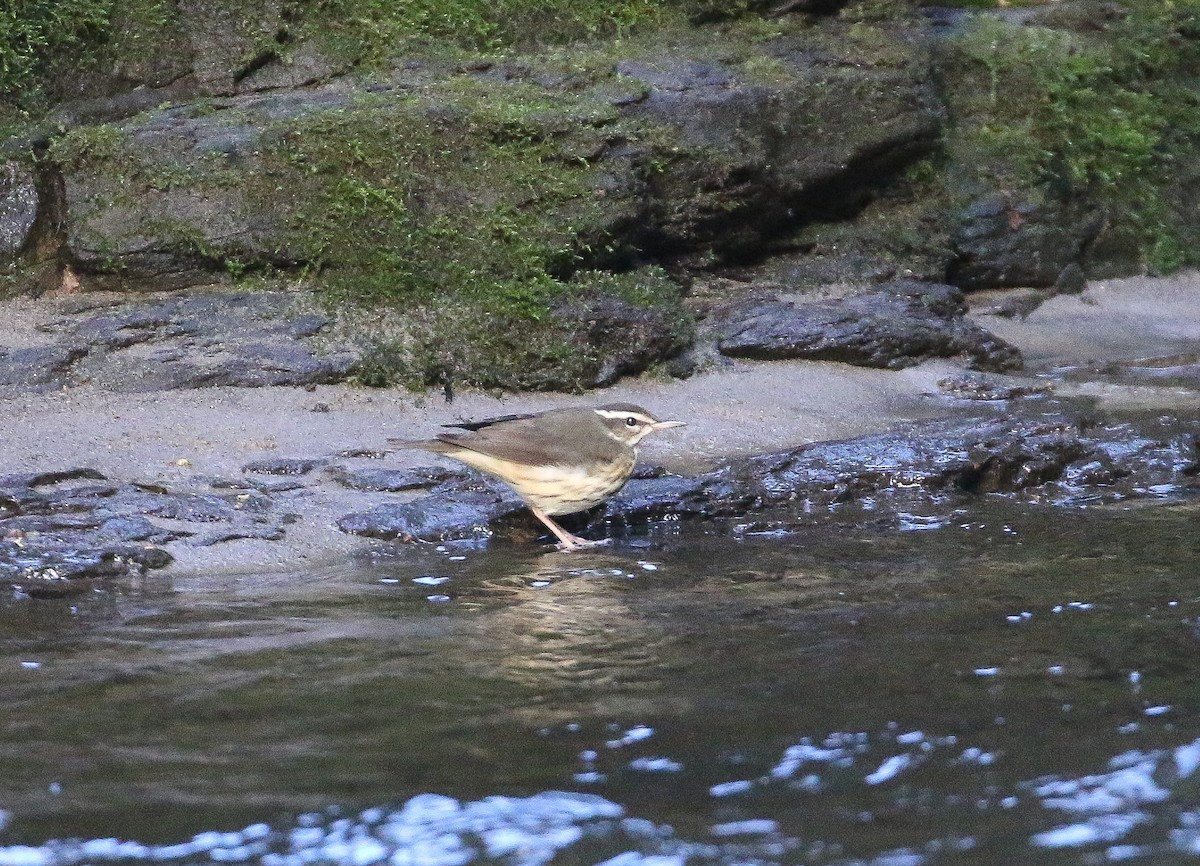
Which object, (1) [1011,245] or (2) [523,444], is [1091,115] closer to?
(1) [1011,245]

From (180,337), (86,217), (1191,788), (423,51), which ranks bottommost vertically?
(1191,788)

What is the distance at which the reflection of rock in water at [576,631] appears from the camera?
14.8 ft

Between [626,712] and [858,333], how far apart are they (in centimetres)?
555

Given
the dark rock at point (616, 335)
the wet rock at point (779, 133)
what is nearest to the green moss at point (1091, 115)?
the wet rock at point (779, 133)

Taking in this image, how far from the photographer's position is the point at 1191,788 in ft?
11.7

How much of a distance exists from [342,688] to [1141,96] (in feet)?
33.4

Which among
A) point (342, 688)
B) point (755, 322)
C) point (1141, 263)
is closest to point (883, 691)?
point (342, 688)

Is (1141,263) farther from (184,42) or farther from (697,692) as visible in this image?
(697,692)

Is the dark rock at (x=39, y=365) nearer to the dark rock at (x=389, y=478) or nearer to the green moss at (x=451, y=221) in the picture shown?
the green moss at (x=451, y=221)

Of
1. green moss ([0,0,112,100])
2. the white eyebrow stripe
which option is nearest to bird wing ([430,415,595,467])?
the white eyebrow stripe

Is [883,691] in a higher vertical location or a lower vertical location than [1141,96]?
lower

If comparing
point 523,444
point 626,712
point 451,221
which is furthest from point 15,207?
point 626,712

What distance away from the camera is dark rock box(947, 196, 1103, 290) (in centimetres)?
1102

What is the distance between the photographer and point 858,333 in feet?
30.4
